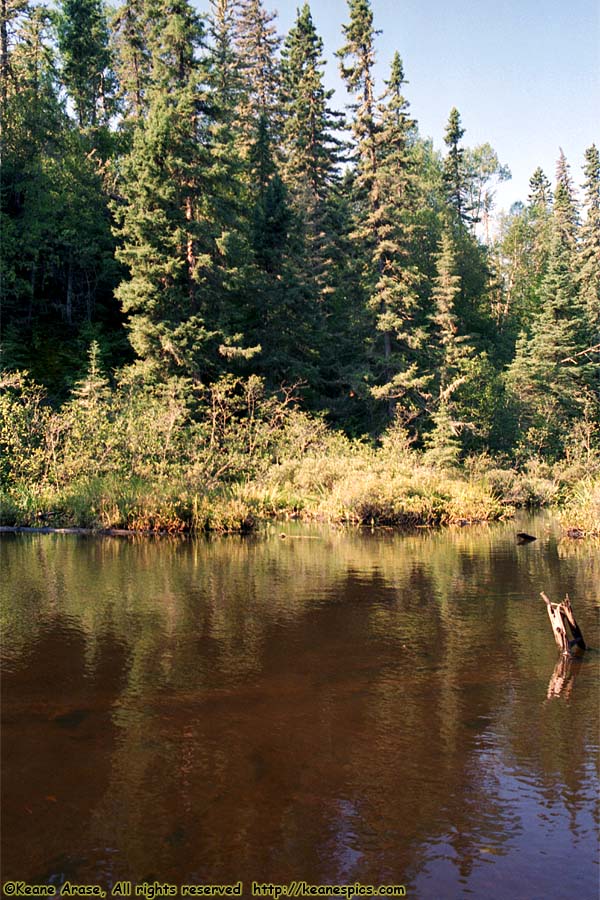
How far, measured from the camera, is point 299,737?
19.7 feet

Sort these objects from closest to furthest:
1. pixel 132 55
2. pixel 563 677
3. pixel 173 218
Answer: pixel 563 677, pixel 173 218, pixel 132 55

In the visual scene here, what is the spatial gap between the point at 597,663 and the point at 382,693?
2.49 m

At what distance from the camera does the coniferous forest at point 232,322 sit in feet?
76.3

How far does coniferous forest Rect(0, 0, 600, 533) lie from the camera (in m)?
23.3

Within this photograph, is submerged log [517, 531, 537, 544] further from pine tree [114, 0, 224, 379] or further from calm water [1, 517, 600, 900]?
pine tree [114, 0, 224, 379]

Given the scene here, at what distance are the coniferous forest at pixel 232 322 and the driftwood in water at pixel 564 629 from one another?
11.3 metres

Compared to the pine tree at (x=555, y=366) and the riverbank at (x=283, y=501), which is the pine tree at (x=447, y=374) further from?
the riverbank at (x=283, y=501)

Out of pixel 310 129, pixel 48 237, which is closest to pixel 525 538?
pixel 48 237

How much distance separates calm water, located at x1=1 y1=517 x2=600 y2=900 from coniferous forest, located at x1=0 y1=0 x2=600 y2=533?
33.2ft

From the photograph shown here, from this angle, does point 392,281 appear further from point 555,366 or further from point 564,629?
point 564,629

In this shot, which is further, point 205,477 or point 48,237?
point 48,237

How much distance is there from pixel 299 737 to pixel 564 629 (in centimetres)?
368

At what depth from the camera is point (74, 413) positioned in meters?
24.5

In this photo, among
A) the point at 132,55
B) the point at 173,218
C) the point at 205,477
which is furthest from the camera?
the point at 132,55
